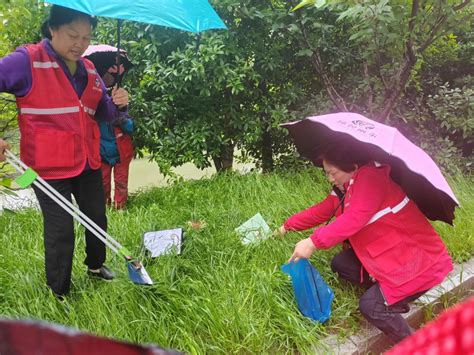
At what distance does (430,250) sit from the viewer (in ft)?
7.39

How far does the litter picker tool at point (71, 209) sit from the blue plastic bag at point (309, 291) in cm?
78

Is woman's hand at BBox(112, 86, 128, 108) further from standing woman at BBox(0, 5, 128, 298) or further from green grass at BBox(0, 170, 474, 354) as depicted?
green grass at BBox(0, 170, 474, 354)

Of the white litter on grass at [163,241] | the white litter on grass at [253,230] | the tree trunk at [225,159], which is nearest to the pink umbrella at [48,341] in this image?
the white litter on grass at [163,241]

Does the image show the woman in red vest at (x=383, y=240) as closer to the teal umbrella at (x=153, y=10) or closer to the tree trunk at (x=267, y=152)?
the teal umbrella at (x=153, y=10)

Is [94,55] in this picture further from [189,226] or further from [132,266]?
[132,266]

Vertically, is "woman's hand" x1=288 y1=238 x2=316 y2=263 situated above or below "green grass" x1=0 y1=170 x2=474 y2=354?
above

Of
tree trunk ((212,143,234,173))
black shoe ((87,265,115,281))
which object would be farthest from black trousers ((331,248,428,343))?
tree trunk ((212,143,234,173))

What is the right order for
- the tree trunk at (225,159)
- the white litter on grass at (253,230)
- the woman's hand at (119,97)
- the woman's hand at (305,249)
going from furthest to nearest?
the tree trunk at (225,159)
the white litter on grass at (253,230)
the woman's hand at (119,97)
the woman's hand at (305,249)

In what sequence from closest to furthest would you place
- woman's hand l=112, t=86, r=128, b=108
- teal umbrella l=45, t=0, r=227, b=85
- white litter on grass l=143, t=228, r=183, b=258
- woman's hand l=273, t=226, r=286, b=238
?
teal umbrella l=45, t=0, r=227, b=85 → woman's hand l=112, t=86, r=128, b=108 → woman's hand l=273, t=226, r=286, b=238 → white litter on grass l=143, t=228, r=183, b=258

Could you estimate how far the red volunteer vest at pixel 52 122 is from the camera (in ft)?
7.03

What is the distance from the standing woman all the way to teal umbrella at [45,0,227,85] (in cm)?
21

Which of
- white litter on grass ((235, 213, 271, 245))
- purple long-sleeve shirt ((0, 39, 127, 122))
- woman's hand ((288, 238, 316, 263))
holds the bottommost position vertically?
white litter on grass ((235, 213, 271, 245))

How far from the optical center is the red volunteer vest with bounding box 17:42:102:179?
2.14 metres

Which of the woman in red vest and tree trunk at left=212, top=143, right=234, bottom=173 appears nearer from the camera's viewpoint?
the woman in red vest
